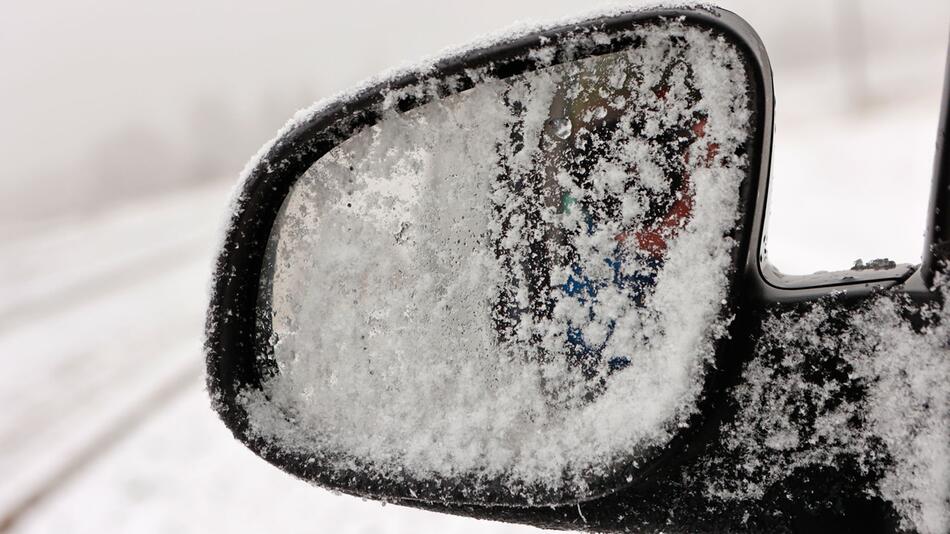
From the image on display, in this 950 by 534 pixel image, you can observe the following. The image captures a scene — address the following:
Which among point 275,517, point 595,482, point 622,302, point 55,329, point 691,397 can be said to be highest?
point 622,302

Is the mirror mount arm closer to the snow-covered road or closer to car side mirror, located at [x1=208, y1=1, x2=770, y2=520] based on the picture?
car side mirror, located at [x1=208, y1=1, x2=770, y2=520]

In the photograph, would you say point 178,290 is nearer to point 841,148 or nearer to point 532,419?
point 532,419

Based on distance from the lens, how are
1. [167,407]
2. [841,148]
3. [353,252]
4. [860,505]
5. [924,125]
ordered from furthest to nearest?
Answer: [841,148] < [924,125] < [167,407] < [353,252] < [860,505]

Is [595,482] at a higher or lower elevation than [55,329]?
higher

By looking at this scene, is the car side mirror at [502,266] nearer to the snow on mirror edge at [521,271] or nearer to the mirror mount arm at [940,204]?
the snow on mirror edge at [521,271]

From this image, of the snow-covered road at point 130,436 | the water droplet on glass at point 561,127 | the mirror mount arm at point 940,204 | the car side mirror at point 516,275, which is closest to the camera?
the mirror mount arm at point 940,204

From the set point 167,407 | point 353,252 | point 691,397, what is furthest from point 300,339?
point 167,407

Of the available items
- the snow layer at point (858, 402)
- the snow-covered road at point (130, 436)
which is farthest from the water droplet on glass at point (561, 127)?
the snow-covered road at point (130, 436)

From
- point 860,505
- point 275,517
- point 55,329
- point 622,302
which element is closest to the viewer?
point 860,505
